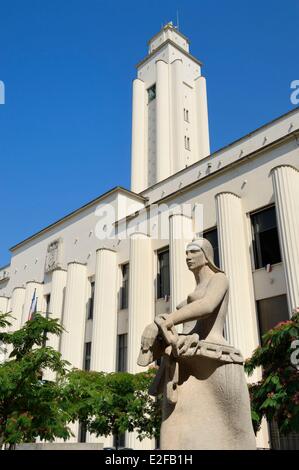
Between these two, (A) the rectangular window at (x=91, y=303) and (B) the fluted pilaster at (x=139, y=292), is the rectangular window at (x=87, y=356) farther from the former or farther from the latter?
(B) the fluted pilaster at (x=139, y=292)

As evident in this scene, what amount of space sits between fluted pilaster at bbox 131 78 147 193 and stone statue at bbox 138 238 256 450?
4548 cm

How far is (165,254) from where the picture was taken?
28.8 m

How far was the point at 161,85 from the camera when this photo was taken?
177 ft

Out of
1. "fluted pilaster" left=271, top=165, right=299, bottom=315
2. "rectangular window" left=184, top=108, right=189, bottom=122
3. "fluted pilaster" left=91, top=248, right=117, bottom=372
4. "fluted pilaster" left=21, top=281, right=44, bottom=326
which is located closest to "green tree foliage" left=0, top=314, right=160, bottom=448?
"fluted pilaster" left=271, top=165, right=299, bottom=315

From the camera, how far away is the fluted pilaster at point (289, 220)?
1983cm

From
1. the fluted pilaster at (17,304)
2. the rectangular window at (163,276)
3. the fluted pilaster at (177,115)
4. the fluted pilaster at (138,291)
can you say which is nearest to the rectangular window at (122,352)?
the fluted pilaster at (138,291)

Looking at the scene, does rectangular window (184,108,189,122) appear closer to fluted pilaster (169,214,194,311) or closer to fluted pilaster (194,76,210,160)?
fluted pilaster (194,76,210,160)

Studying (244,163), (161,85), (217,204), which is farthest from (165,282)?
(161,85)

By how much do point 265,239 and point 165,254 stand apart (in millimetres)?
7621

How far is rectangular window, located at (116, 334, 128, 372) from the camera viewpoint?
2891cm

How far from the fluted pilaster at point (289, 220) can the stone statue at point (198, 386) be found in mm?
15792

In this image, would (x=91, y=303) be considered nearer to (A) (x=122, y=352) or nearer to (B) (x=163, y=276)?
(A) (x=122, y=352)

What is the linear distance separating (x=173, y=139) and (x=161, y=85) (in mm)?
7618
